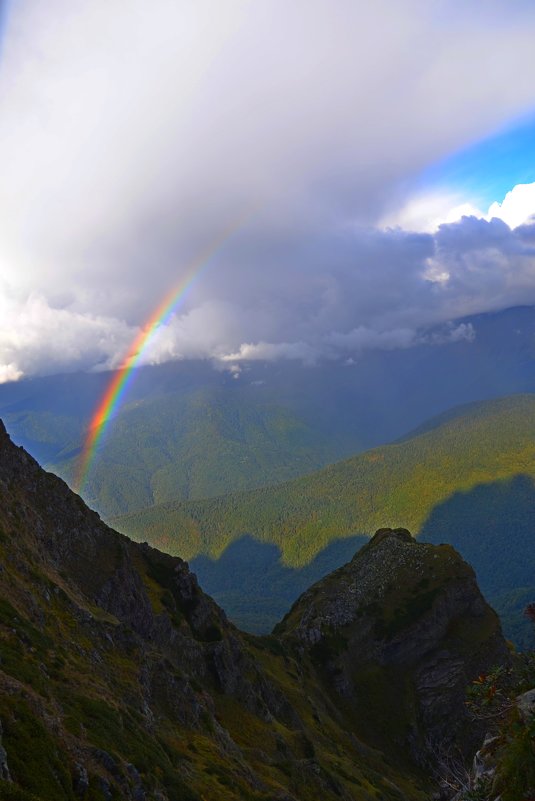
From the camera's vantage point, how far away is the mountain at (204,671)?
1428 inches

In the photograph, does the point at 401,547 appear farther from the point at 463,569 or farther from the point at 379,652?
the point at 379,652

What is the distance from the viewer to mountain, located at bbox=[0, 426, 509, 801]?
119 ft

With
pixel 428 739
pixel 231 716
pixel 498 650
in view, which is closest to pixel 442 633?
pixel 498 650

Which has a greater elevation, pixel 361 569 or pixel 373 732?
pixel 361 569

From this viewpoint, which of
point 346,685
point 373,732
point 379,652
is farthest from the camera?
point 379,652

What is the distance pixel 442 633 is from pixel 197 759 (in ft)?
371

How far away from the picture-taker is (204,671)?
85.6 metres

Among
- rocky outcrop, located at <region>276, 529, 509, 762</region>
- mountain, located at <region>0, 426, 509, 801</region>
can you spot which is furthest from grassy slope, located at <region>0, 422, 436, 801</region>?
rocky outcrop, located at <region>276, 529, 509, 762</region>

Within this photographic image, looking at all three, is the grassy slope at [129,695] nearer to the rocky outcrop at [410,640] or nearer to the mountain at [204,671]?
the mountain at [204,671]

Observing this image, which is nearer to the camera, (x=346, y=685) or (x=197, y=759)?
(x=197, y=759)

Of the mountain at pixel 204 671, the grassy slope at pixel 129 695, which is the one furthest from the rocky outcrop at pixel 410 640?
the grassy slope at pixel 129 695

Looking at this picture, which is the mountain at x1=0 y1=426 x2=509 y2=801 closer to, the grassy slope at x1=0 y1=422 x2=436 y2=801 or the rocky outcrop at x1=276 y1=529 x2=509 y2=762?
the grassy slope at x1=0 y1=422 x2=436 y2=801

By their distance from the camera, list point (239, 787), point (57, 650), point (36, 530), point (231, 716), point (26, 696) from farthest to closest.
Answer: point (231, 716) → point (36, 530) → point (239, 787) → point (57, 650) → point (26, 696)

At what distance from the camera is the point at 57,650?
4712cm
